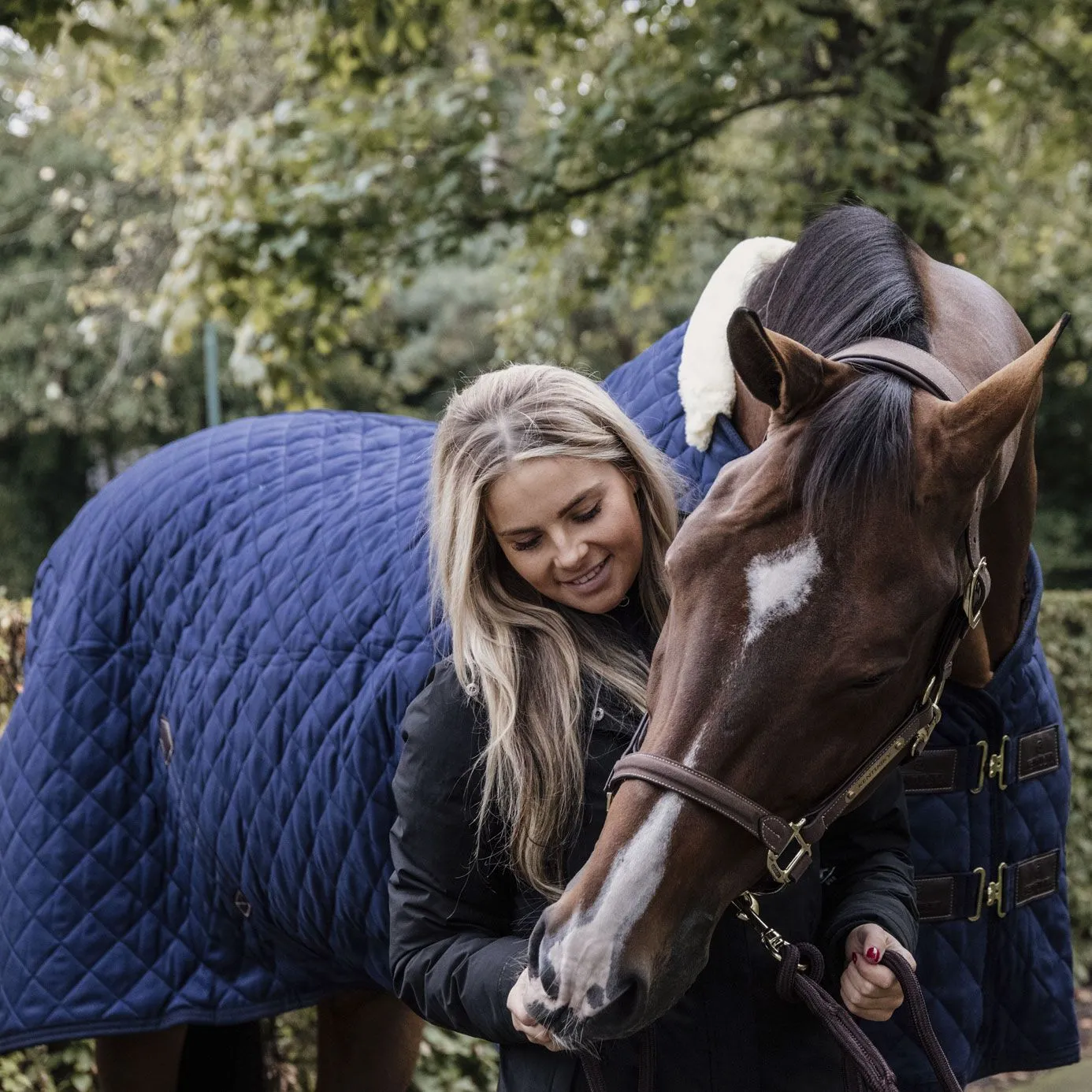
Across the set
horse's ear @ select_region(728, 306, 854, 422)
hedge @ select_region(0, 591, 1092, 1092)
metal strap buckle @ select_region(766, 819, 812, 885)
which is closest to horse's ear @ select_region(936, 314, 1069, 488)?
horse's ear @ select_region(728, 306, 854, 422)

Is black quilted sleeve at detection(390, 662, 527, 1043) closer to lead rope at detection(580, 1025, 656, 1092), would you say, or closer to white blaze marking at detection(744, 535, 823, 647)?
lead rope at detection(580, 1025, 656, 1092)

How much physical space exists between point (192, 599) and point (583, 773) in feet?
4.05

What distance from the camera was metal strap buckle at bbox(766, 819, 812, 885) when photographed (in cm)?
132

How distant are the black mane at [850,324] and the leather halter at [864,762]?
0.22ft

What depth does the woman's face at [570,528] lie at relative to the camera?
163 cm

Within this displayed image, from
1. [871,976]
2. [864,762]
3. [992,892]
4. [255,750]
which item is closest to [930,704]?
[864,762]

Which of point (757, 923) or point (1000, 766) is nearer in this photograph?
point (757, 923)

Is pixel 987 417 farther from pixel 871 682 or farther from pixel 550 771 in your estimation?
pixel 550 771

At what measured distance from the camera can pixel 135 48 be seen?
479 cm

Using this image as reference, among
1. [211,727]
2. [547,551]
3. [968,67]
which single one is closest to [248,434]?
[211,727]

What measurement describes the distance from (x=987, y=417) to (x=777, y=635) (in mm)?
319

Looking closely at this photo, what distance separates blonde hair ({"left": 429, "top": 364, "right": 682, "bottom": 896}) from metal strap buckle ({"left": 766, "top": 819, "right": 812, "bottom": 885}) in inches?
11.9

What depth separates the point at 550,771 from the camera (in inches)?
61.0

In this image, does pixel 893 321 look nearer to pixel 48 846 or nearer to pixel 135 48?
pixel 48 846
